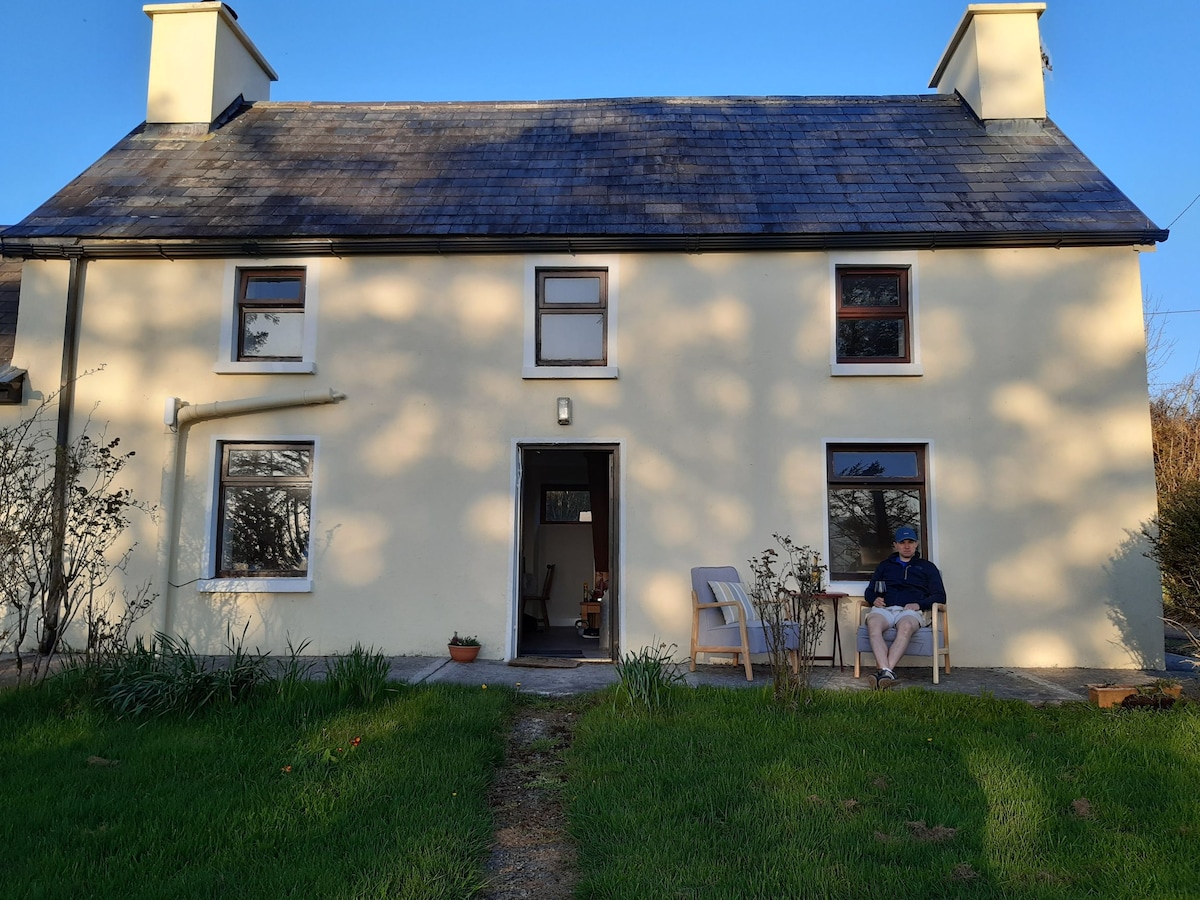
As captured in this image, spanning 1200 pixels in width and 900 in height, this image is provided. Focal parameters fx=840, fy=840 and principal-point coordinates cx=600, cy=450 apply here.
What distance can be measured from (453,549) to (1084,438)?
21.5 feet

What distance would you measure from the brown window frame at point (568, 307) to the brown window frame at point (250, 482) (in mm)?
2629

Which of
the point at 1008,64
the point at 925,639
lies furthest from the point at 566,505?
the point at 1008,64

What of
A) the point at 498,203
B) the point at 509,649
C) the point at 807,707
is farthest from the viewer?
the point at 498,203

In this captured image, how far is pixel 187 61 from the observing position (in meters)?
11.2

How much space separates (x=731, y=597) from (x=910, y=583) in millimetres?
1618

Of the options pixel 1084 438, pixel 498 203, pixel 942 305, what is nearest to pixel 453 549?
pixel 498 203

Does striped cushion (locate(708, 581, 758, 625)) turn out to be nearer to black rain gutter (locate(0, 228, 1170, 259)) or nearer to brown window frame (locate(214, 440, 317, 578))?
black rain gutter (locate(0, 228, 1170, 259))

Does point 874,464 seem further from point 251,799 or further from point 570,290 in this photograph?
point 251,799

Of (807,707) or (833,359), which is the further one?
(833,359)

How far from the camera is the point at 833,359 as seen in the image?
8.77 m

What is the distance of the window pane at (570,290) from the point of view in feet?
29.8

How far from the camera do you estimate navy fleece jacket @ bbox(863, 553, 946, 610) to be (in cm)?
750

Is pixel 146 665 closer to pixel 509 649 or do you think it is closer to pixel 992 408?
pixel 509 649

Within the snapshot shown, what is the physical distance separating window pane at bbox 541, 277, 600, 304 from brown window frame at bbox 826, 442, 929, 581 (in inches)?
118
